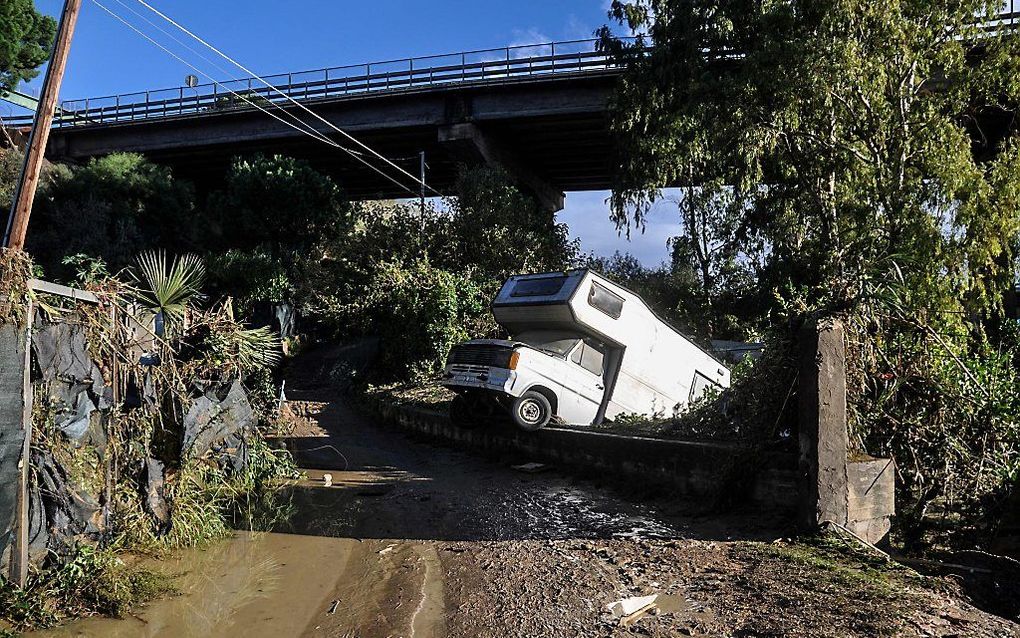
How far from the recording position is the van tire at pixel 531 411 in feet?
39.8

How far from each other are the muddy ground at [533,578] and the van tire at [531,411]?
2476 millimetres

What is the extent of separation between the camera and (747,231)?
87.6 ft

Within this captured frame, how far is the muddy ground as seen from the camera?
5.03 m

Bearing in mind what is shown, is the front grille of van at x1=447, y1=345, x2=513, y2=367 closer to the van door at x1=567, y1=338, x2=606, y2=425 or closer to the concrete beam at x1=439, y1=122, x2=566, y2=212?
the van door at x1=567, y1=338, x2=606, y2=425

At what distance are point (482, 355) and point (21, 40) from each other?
32.4 meters

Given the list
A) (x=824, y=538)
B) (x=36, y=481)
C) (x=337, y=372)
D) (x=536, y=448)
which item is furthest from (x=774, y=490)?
(x=337, y=372)

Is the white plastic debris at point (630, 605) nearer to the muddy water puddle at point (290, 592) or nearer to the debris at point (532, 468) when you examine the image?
the muddy water puddle at point (290, 592)

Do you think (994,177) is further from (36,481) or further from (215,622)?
(36,481)

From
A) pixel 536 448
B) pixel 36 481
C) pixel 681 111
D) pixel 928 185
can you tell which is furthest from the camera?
pixel 681 111

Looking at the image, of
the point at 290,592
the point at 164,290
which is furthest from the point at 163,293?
the point at 290,592

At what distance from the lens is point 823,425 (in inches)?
255

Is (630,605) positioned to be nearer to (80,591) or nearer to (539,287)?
(80,591)

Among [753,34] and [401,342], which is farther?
[401,342]

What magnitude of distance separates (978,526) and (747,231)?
20659 millimetres
